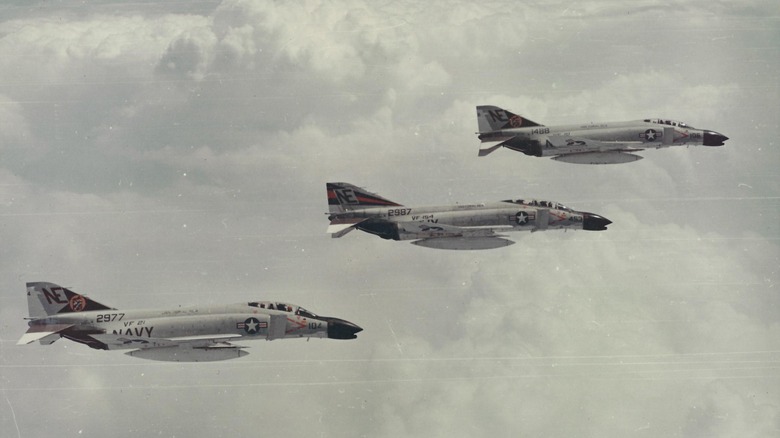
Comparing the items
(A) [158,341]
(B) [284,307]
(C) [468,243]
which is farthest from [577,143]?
(A) [158,341]

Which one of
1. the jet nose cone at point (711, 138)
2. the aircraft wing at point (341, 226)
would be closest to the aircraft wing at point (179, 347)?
the aircraft wing at point (341, 226)

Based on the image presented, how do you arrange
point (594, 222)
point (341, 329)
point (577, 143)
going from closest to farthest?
point (341, 329), point (594, 222), point (577, 143)

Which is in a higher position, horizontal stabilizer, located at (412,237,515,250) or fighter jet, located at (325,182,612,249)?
fighter jet, located at (325,182,612,249)

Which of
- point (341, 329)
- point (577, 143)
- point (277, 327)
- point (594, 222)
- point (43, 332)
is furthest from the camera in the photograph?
point (577, 143)

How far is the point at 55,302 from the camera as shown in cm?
7106

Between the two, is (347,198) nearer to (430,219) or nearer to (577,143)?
(430,219)

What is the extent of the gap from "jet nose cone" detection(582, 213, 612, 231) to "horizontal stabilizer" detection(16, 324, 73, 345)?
96.6 feet

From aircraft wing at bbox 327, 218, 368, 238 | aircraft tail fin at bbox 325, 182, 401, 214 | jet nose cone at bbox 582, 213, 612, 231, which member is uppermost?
aircraft tail fin at bbox 325, 182, 401, 214

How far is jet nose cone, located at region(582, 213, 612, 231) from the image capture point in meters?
76.6

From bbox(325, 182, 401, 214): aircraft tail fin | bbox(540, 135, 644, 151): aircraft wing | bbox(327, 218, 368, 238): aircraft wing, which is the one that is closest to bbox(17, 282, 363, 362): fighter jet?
bbox(327, 218, 368, 238): aircraft wing

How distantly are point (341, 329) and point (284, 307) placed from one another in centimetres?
327

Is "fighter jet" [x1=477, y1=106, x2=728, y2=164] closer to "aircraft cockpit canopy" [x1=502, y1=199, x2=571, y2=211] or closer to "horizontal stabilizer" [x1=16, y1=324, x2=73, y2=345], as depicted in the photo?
"aircraft cockpit canopy" [x1=502, y1=199, x2=571, y2=211]

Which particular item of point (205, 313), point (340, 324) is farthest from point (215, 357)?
point (340, 324)

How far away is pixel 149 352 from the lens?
69.6m
